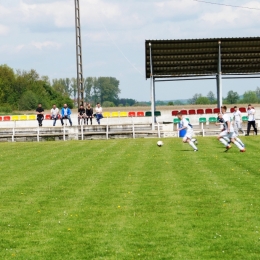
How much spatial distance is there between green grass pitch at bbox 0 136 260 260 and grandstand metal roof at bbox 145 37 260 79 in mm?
22621

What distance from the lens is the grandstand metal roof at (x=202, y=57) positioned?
149 feet

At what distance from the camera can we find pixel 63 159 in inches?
1037

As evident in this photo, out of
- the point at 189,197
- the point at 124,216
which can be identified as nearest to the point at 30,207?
the point at 124,216

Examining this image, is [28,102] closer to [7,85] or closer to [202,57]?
[7,85]

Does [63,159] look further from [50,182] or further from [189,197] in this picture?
[189,197]

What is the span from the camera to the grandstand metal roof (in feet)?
149

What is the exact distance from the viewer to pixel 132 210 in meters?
13.5

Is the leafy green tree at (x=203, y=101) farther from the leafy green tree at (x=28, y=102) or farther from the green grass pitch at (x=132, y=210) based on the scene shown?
the green grass pitch at (x=132, y=210)

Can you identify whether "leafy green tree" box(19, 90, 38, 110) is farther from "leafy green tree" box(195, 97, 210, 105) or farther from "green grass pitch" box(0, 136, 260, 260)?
"green grass pitch" box(0, 136, 260, 260)

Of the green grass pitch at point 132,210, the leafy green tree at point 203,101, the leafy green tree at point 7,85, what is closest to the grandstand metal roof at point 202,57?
the green grass pitch at point 132,210

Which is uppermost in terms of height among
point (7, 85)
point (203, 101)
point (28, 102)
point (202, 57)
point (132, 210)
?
point (202, 57)

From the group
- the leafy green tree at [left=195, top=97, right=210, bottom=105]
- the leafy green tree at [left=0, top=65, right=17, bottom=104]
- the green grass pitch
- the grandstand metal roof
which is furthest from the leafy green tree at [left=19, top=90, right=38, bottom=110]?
the green grass pitch

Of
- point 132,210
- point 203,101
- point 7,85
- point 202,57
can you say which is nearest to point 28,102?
point 7,85

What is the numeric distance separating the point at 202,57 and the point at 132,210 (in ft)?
114
